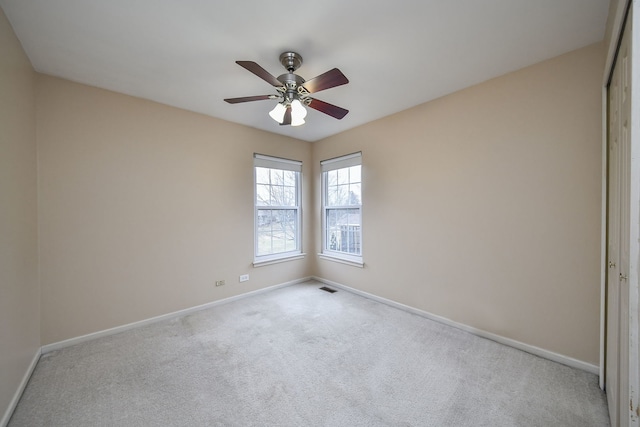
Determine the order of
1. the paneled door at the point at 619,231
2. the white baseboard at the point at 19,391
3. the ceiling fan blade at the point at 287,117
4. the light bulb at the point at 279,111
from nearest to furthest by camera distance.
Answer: the paneled door at the point at 619,231 → the white baseboard at the point at 19,391 → the light bulb at the point at 279,111 → the ceiling fan blade at the point at 287,117

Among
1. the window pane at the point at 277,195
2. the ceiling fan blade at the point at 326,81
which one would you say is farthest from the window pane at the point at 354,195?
the ceiling fan blade at the point at 326,81

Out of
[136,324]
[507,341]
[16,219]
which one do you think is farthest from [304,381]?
[16,219]

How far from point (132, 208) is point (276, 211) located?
1920 mm

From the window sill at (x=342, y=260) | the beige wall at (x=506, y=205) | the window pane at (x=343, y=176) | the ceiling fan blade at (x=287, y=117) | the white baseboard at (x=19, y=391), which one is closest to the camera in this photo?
the white baseboard at (x=19, y=391)

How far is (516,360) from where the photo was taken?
209 centimetres

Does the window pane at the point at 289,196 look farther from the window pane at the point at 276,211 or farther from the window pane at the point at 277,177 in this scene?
the window pane at the point at 277,177

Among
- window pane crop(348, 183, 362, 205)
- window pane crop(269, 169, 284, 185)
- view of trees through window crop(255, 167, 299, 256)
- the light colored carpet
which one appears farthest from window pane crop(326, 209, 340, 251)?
the light colored carpet

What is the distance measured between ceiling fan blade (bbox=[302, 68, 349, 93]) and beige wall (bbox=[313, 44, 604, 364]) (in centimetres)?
155

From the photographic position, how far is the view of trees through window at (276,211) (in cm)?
385

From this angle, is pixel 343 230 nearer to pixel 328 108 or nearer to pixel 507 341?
pixel 328 108

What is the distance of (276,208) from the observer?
4.03m

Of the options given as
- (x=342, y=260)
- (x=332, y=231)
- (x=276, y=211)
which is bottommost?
(x=342, y=260)

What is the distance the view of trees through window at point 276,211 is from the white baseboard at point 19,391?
231cm

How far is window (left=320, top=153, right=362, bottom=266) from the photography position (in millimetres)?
3805
